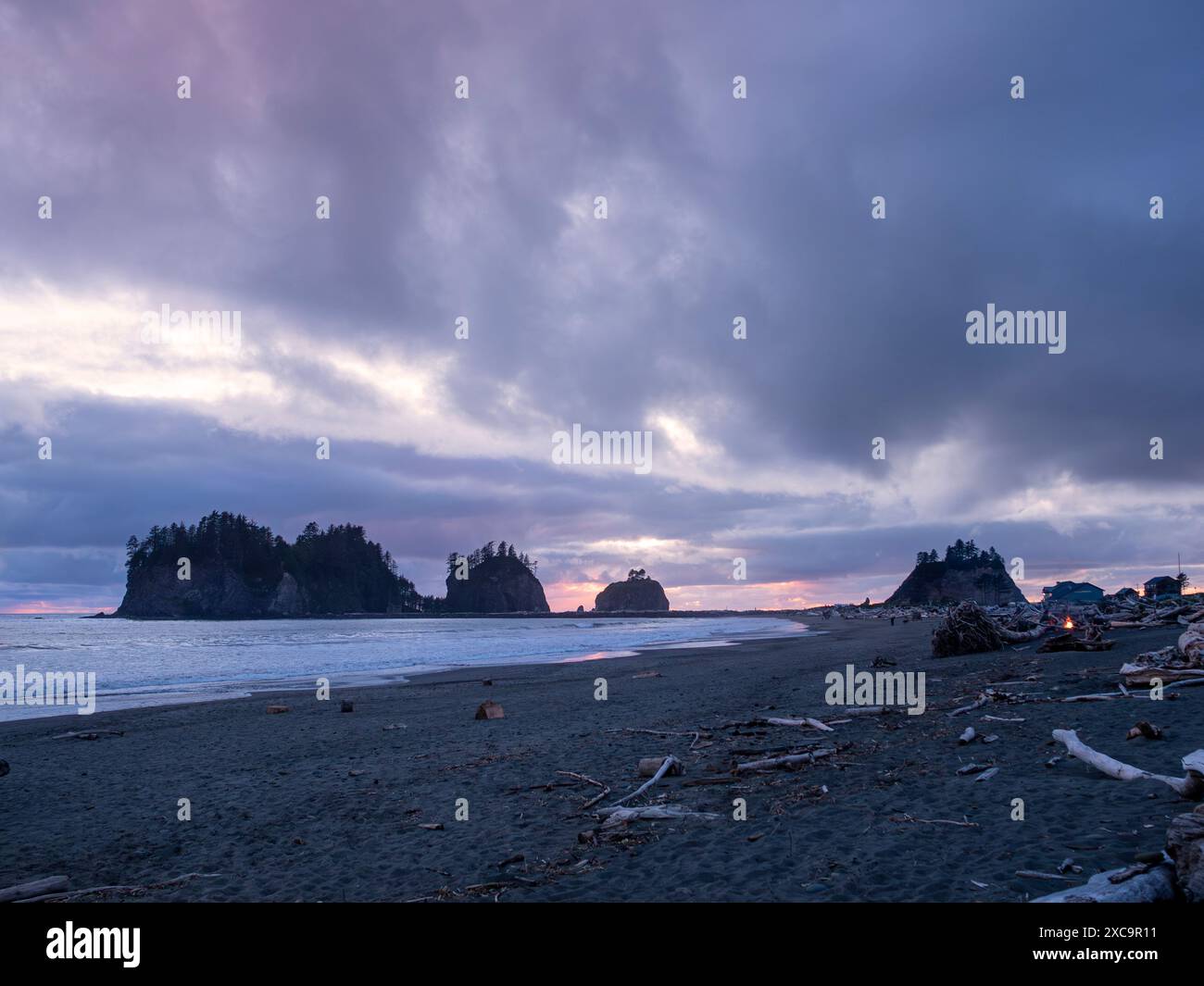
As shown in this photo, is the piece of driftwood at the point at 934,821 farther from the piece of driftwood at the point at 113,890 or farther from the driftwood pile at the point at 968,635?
the driftwood pile at the point at 968,635

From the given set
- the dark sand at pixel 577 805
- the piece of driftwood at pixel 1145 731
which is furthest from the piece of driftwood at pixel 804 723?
the piece of driftwood at pixel 1145 731

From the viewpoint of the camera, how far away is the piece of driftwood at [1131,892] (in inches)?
171

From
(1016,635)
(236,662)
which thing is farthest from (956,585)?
(236,662)

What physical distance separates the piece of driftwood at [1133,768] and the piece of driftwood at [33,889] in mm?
11459

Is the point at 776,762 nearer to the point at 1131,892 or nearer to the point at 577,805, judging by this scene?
the point at 577,805

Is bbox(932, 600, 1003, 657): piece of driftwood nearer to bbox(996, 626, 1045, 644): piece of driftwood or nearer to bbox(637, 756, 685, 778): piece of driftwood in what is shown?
bbox(996, 626, 1045, 644): piece of driftwood

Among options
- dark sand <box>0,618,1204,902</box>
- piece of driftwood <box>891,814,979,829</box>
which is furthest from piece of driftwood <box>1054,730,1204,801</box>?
piece of driftwood <box>891,814,979,829</box>

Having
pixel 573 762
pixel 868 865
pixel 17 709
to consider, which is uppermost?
pixel 868 865

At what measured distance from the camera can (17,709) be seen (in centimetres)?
2208

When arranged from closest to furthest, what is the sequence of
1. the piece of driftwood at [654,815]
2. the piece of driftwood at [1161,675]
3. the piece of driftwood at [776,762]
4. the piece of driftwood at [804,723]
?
the piece of driftwood at [654,815], the piece of driftwood at [776,762], the piece of driftwood at [804,723], the piece of driftwood at [1161,675]
